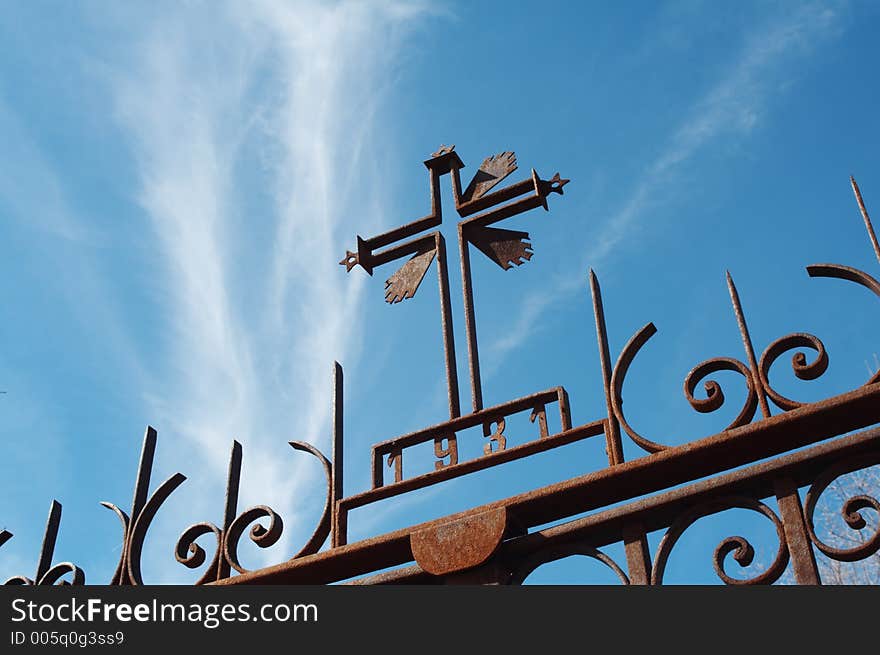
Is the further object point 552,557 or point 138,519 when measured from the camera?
point 138,519

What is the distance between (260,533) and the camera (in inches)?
137

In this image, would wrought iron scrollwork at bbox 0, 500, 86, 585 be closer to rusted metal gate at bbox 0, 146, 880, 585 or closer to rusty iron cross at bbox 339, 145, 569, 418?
rusted metal gate at bbox 0, 146, 880, 585

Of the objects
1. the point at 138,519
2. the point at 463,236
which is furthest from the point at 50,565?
the point at 463,236

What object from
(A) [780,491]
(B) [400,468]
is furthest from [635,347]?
(B) [400,468]

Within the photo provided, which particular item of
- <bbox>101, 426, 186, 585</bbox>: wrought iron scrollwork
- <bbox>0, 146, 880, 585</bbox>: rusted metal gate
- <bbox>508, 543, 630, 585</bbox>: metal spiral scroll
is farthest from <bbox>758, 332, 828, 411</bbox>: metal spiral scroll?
<bbox>101, 426, 186, 585</bbox>: wrought iron scrollwork

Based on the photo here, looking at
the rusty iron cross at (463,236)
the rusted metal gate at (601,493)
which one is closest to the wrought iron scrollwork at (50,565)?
the rusted metal gate at (601,493)

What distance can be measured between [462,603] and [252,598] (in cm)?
56

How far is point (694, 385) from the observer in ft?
9.93

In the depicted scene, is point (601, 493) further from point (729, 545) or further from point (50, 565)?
point (50, 565)

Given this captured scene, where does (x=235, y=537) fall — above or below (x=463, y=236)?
below

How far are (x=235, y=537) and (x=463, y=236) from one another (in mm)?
1382

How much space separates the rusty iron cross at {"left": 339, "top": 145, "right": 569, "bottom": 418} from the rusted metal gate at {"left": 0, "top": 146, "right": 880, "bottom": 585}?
223 mm

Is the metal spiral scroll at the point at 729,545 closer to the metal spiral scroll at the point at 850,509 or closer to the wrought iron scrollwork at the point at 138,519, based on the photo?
the metal spiral scroll at the point at 850,509

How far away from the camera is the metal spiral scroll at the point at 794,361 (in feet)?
9.44
